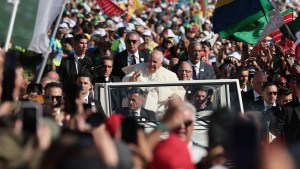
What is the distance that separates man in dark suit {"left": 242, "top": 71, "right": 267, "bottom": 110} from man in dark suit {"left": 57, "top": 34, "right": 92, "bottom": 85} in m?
2.38

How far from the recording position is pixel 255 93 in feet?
47.8

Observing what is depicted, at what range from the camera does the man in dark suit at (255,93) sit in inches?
536

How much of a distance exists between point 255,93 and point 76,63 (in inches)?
105

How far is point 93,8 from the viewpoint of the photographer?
37.6 meters

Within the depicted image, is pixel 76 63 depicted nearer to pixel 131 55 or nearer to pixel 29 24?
pixel 131 55

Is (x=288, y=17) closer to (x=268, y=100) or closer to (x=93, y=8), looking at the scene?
(x=268, y=100)

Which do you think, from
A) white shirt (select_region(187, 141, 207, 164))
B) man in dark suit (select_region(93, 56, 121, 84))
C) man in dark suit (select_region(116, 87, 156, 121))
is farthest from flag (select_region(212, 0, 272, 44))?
white shirt (select_region(187, 141, 207, 164))

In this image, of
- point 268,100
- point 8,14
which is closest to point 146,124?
point 8,14

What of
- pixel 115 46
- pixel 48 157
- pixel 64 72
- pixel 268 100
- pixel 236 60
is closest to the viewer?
pixel 48 157

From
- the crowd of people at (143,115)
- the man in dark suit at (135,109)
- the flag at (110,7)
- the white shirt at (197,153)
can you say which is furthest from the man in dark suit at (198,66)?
the flag at (110,7)

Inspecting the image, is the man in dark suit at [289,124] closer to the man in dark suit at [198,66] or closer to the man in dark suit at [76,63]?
the man in dark suit at [198,66]

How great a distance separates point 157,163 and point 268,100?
20.7 feet

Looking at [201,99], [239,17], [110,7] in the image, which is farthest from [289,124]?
[110,7]

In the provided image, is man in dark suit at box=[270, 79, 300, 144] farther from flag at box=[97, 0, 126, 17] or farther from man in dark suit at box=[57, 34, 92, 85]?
flag at box=[97, 0, 126, 17]
